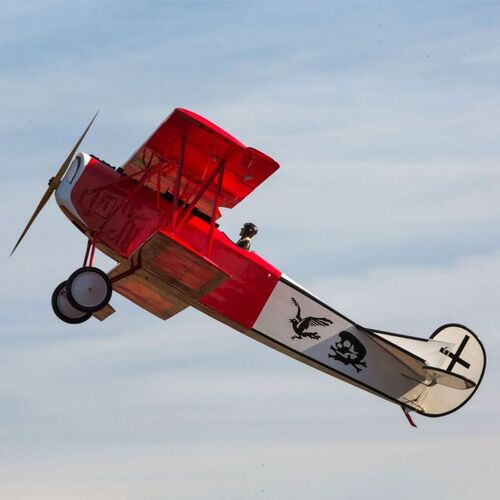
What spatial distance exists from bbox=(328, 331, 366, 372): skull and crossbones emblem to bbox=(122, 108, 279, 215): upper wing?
2.11 meters

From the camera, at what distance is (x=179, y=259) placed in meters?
10.9

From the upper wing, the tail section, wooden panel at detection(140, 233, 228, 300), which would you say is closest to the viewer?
wooden panel at detection(140, 233, 228, 300)

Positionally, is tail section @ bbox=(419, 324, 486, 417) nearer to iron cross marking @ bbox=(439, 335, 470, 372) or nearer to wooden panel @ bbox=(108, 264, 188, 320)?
iron cross marking @ bbox=(439, 335, 470, 372)

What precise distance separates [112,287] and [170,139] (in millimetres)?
1900

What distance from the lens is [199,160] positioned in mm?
11672

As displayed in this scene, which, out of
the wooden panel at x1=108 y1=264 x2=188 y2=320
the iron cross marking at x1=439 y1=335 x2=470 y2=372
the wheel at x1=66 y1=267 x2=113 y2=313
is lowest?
the wheel at x1=66 y1=267 x2=113 y2=313

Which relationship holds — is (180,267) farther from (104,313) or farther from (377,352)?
(377,352)

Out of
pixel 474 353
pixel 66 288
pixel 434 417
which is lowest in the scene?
pixel 66 288

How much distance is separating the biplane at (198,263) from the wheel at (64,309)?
0.04ft

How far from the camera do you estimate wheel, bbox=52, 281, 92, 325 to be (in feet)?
39.1

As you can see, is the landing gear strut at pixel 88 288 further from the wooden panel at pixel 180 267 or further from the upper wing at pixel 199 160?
the upper wing at pixel 199 160

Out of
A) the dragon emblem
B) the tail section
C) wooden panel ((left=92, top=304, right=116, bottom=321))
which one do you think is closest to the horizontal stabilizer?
the tail section

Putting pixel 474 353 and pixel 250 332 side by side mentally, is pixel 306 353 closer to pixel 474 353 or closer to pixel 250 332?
pixel 250 332

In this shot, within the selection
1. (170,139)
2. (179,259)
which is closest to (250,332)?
(179,259)
